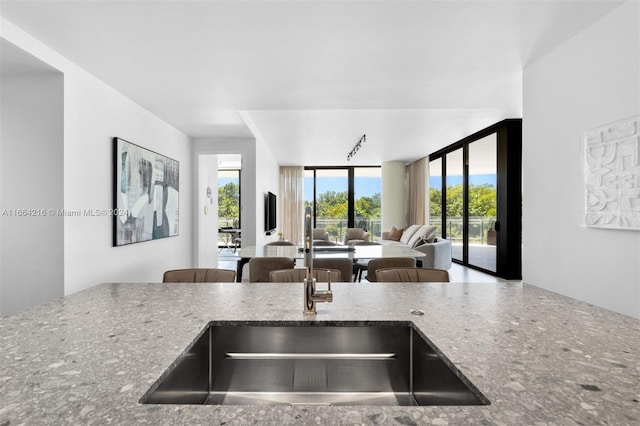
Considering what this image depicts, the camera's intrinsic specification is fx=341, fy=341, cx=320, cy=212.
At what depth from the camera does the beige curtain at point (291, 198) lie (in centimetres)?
998

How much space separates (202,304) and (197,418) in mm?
830

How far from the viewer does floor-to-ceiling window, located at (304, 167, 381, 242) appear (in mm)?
10109

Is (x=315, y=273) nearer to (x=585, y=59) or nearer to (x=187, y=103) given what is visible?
(x=585, y=59)

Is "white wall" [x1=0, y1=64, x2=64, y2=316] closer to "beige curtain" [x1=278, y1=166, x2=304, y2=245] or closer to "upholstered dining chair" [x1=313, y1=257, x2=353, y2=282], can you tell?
"upholstered dining chair" [x1=313, y1=257, x2=353, y2=282]

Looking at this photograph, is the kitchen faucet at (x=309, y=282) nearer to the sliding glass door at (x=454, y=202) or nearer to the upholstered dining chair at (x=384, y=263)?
the upholstered dining chair at (x=384, y=263)

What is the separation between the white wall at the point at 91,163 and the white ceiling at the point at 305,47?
0.36ft

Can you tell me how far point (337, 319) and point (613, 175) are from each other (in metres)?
1.70

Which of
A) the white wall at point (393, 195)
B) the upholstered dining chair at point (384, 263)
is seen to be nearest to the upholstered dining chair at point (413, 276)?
the upholstered dining chair at point (384, 263)

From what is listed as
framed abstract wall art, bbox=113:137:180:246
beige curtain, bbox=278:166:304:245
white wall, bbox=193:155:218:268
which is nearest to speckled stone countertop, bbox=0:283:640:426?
framed abstract wall art, bbox=113:137:180:246

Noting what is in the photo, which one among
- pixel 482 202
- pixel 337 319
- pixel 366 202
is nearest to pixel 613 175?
pixel 337 319

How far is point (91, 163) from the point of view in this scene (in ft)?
9.20

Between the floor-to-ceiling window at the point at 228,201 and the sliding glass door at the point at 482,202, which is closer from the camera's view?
the sliding glass door at the point at 482,202

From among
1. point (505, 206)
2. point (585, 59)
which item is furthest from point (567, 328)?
point (505, 206)

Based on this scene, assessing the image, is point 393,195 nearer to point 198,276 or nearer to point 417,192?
point 417,192
